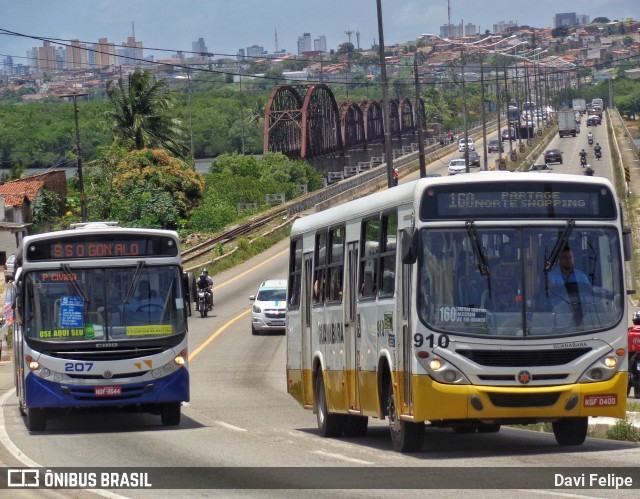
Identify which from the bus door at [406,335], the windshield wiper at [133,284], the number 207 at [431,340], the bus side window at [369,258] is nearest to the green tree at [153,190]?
the windshield wiper at [133,284]

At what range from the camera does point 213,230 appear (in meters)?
75.6

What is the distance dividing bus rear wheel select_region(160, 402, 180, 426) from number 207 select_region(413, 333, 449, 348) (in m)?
6.72

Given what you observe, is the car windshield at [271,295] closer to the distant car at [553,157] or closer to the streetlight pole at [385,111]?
the streetlight pole at [385,111]

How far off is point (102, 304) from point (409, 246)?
6670 millimetres

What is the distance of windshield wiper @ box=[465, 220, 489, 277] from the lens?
12.9 meters

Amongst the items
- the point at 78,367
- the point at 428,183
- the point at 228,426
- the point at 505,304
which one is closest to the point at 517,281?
the point at 505,304

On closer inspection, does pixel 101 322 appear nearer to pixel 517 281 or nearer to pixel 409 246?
pixel 409 246

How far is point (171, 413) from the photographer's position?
741 inches

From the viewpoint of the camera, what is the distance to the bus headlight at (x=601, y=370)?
1288cm

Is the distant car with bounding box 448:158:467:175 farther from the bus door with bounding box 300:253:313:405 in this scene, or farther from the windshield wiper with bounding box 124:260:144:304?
the windshield wiper with bounding box 124:260:144:304

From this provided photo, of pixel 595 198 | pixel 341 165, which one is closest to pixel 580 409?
pixel 595 198

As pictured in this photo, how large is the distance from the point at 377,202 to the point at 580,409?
10.9 ft

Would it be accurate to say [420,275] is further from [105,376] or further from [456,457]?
[105,376]

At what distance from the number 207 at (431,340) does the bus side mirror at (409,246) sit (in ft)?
2.41
